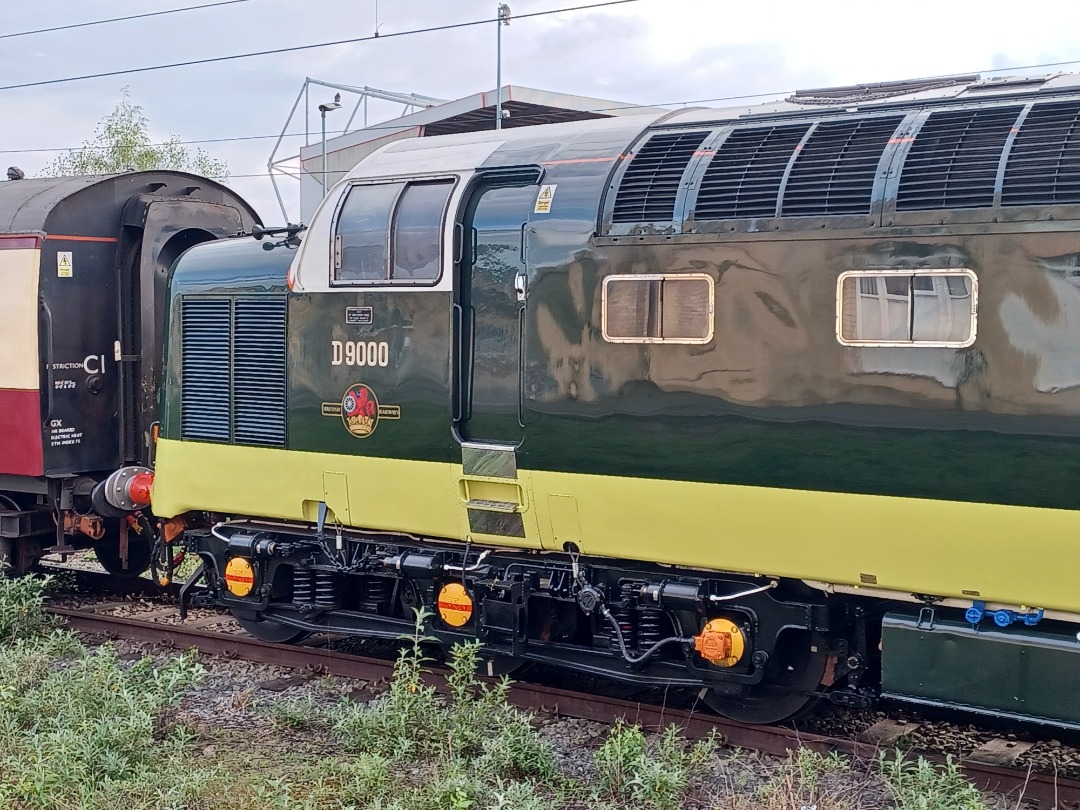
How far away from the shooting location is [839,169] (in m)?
5.78

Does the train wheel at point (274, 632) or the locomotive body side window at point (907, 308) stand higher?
the locomotive body side window at point (907, 308)

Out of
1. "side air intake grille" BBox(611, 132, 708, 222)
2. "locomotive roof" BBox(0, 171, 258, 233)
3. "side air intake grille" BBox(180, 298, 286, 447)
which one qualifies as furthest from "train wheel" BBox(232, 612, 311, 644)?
"side air intake grille" BBox(611, 132, 708, 222)

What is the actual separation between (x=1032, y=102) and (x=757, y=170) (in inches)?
54.5

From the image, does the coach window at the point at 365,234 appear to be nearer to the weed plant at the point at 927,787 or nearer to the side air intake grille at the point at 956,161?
the side air intake grille at the point at 956,161

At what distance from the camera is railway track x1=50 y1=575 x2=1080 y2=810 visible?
226 inches

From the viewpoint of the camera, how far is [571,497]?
6.50 metres

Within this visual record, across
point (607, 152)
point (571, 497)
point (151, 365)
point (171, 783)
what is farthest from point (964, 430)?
point (151, 365)

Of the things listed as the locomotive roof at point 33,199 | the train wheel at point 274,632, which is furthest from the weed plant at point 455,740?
the locomotive roof at point 33,199

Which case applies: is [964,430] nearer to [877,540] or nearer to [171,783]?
[877,540]

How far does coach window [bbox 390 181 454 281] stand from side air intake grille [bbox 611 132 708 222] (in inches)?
48.4

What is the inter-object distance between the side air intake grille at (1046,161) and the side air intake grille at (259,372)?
4723mm

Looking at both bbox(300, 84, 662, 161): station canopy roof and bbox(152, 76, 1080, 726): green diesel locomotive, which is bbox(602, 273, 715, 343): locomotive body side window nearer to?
bbox(152, 76, 1080, 726): green diesel locomotive

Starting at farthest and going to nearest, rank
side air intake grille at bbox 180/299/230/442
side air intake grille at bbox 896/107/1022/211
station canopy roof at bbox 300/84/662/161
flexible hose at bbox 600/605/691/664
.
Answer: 1. station canopy roof at bbox 300/84/662/161
2. side air intake grille at bbox 180/299/230/442
3. flexible hose at bbox 600/605/691/664
4. side air intake grille at bbox 896/107/1022/211

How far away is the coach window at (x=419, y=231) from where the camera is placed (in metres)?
6.97
